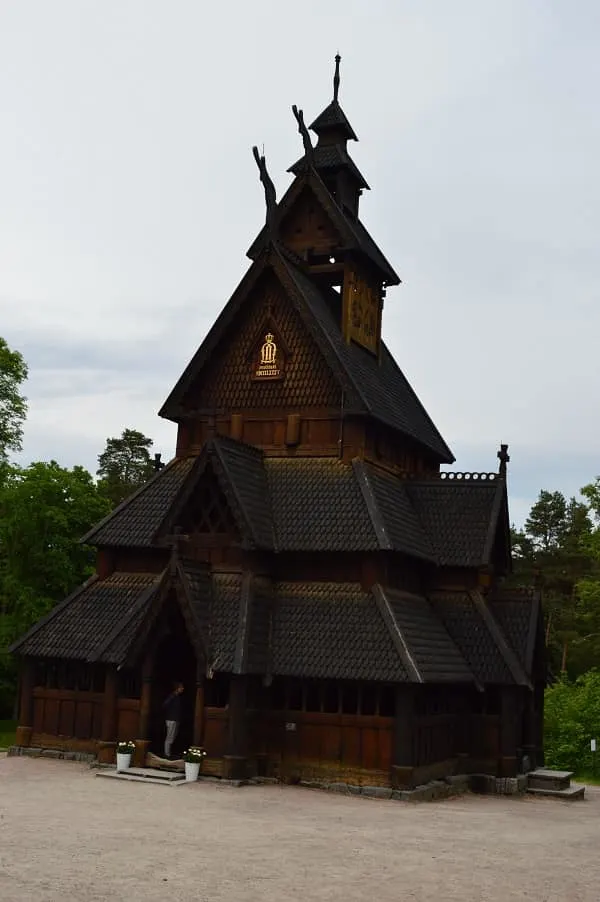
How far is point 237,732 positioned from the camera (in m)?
21.3

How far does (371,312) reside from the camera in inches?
1169

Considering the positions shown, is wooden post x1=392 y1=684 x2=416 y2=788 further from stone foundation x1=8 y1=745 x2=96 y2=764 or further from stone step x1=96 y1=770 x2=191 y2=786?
stone foundation x1=8 y1=745 x2=96 y2=764

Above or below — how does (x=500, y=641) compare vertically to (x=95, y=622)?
above

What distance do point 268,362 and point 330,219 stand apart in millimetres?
5019

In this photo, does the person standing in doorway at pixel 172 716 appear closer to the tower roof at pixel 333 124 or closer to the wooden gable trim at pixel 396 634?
the wooden gable trim at pixel 396 634

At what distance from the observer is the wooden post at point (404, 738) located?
2078 cm

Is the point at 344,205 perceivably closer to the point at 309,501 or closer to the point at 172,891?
the point at 309,501

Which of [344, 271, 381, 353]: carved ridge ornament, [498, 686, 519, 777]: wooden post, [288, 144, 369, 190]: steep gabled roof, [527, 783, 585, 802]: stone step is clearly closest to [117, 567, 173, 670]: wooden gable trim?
[498, 686, 519, 777]: wooden post

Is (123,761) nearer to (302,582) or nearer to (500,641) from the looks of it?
(302,582)

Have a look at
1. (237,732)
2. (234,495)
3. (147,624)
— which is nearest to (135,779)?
(237,732)

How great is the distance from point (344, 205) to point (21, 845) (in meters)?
21.6

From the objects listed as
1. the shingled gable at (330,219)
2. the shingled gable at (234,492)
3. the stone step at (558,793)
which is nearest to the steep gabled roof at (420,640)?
the shingled gable at (234,492)

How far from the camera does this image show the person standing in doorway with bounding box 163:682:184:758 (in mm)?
21945

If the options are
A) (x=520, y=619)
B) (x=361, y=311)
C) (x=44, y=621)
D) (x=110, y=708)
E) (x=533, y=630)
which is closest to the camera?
(x=110, y=708)
